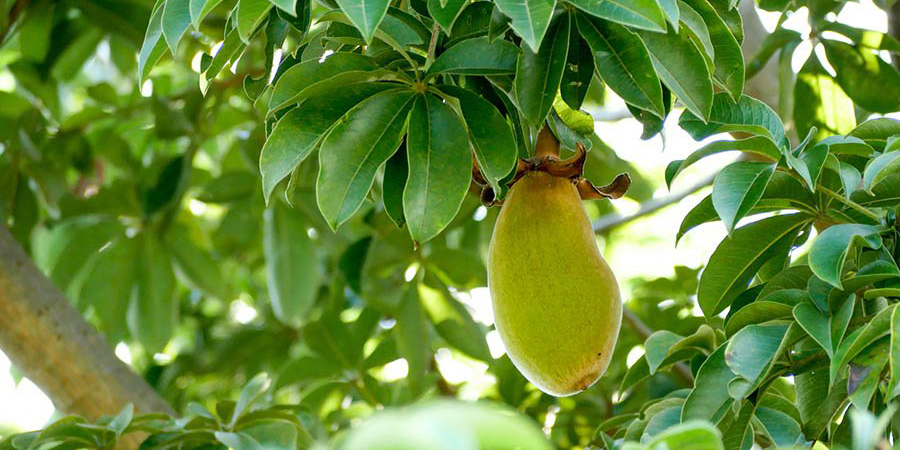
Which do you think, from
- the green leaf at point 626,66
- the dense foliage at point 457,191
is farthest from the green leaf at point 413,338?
the green leaf at point 626,66

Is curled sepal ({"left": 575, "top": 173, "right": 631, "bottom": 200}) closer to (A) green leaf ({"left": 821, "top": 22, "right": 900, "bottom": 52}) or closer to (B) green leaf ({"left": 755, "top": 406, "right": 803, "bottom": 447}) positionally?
(B) green leaf ({"left": 755, "top": 406, "right": 803, "bottom": 447})

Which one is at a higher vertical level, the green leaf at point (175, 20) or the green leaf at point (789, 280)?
the green leaf at point (175, 20)

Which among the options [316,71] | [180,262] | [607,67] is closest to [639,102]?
[607,67]

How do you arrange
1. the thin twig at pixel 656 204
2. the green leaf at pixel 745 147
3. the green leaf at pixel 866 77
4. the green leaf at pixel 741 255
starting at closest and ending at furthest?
the green leaf at pixel 745 147
the green leaf at pixel 741 255
the green leaf at pixel 866 77
the thin twig at pixel 656 204

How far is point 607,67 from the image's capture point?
0.97 metres

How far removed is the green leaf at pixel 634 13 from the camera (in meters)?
0.87

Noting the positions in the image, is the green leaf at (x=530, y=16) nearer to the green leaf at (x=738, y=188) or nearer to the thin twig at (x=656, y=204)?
the green leaf at (x=738, y=188)

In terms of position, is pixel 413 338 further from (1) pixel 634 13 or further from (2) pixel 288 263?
(1) pixel 634 13

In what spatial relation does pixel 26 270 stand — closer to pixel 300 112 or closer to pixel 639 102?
pixel 300 112

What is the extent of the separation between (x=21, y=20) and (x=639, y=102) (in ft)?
4.90

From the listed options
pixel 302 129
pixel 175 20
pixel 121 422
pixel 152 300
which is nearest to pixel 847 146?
pixel 302 129

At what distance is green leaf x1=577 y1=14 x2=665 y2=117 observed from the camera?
37.5 inches

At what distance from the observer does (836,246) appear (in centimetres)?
94

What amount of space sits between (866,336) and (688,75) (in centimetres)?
27
